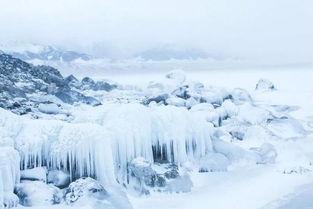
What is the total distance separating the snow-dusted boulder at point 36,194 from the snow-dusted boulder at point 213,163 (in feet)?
25.2

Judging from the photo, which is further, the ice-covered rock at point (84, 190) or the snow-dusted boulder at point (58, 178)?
the snow-dusted boulder at point (58, 178)

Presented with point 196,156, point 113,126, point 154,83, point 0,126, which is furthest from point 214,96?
point 0,126

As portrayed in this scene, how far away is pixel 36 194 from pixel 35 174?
119cm

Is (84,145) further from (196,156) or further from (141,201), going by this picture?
(196,156)

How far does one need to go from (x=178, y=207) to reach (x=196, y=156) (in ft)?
19.0

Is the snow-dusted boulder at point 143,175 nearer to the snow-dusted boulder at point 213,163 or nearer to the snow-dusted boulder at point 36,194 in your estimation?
the snow-dusted boulder at point 213,163

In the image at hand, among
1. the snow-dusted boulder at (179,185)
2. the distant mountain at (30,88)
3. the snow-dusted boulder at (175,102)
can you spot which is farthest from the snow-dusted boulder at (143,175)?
the snow-dusted boulder at (175,102)

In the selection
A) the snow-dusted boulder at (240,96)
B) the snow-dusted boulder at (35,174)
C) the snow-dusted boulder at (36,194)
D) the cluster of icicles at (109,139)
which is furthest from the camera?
the snow-dusted boulder at (240,96)

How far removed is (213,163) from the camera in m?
23.7

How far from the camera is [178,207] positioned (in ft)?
62.2

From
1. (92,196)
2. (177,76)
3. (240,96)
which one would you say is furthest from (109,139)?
(177,76)

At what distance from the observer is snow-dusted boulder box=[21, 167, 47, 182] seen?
19.0m

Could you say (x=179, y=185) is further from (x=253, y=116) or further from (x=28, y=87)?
(x=28, y=87)

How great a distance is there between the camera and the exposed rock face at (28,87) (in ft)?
108
